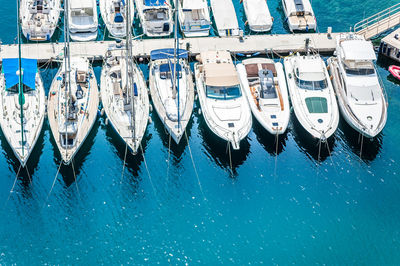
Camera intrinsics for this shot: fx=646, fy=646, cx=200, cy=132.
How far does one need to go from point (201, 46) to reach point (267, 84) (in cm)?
1130

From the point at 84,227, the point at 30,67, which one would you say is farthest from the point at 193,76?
the point at 84,227

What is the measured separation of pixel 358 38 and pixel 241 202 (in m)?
25.3

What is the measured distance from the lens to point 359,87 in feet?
212

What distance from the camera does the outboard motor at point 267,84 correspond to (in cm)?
6366

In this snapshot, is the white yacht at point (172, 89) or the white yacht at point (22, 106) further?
the white yacht at point (172, 89)

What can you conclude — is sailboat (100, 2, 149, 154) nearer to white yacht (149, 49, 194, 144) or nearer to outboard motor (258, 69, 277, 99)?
white yacht (149, 49, 194, 144)

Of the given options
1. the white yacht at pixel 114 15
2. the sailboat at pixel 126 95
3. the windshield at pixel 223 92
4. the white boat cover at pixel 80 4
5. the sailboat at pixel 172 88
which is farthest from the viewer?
the white boat cover at pixel 80 4

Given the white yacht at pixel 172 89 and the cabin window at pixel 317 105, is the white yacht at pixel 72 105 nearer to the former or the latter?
the white yacht at pixel 172 89

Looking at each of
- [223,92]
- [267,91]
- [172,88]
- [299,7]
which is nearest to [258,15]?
[299,7]

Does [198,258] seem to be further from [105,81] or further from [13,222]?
[105,81]

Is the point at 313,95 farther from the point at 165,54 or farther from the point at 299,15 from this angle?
the point at 299,15

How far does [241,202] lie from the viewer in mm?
57062

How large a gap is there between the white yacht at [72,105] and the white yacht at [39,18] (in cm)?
789

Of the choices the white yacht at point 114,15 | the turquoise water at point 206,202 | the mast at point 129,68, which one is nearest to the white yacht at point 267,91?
the turquoise water at point 206,202
